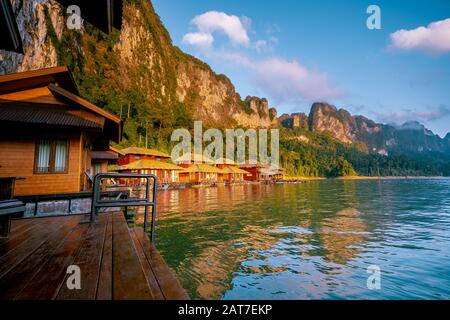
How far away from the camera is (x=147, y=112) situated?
179 feet

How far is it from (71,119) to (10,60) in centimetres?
1380

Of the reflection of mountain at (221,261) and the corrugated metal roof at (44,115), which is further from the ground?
the corrugated metal roof at (44,115)

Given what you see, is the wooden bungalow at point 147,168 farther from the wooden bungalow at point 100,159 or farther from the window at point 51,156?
the window at point 51,156

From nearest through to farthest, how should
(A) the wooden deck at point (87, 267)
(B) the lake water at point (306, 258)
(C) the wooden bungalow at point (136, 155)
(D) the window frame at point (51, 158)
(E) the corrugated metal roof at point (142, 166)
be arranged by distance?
(A) the wooden deck at point (87, 267)
(B) the lake water at point (306, 258)
(D) the window frame at point (51, 158)
(E) the corrugated metal roof at point (142, 166)
(C) the wooden bungalow at point (136, 155)

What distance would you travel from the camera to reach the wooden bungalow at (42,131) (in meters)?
9.02

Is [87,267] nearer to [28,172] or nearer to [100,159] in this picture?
[28,172]

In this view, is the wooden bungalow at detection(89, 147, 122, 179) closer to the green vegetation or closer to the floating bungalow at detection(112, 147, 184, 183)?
the floating bungalow at detection(112, 147, 184, 183)

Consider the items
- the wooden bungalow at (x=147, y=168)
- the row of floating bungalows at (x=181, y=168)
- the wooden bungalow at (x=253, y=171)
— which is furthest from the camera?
the wooden bungalow at (x=253, y=171)

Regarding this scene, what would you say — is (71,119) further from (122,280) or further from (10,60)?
(10,60)

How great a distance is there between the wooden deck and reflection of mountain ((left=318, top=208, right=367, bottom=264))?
5.78 metres
